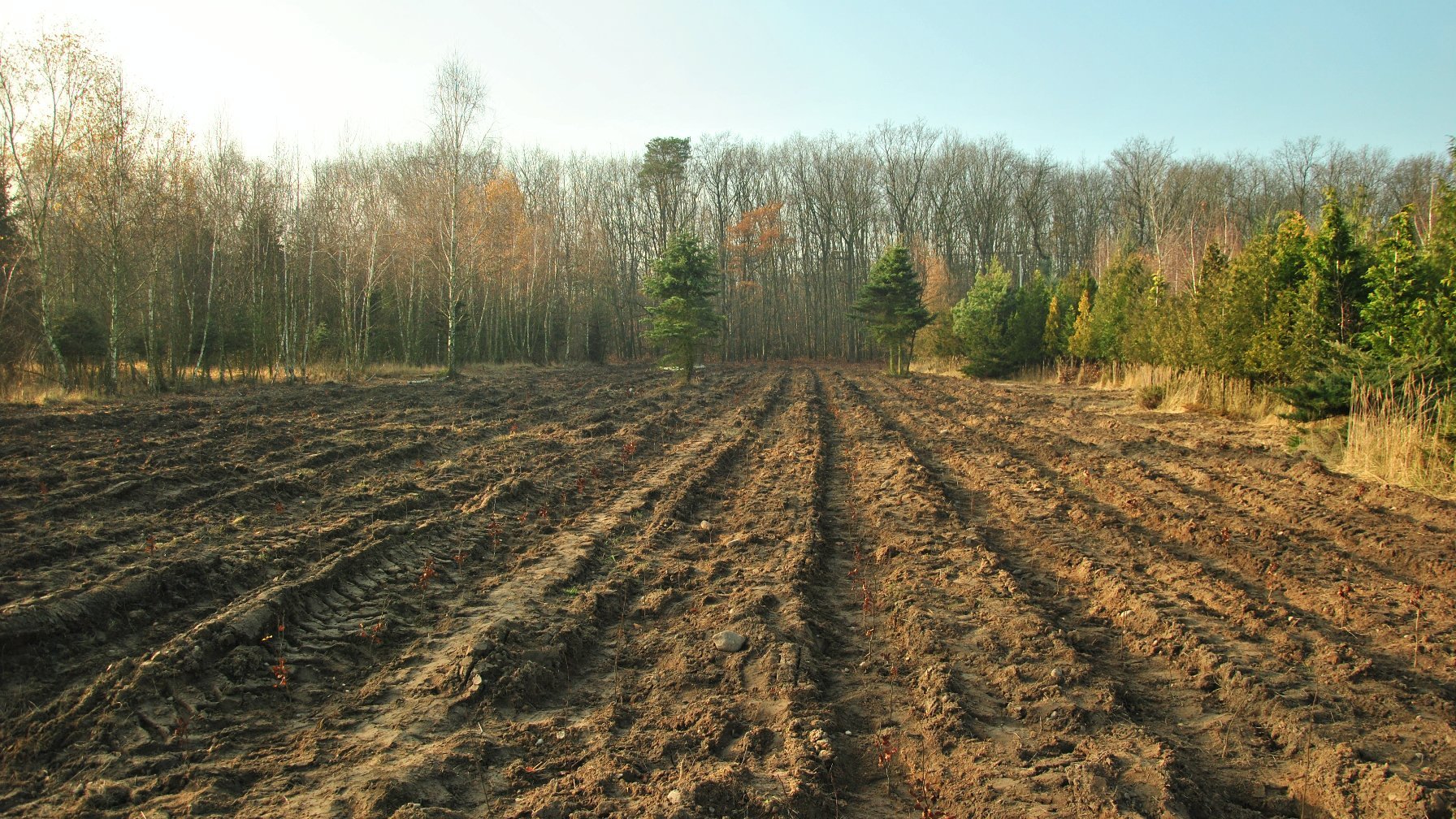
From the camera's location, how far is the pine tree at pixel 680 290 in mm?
23000

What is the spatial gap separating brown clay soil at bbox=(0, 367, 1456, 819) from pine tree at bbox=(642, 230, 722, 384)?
13336 mm

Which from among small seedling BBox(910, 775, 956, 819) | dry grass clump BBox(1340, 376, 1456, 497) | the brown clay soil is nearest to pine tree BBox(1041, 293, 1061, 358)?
dry grass clump BBox(1340, 376, 1456, 497)

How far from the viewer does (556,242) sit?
4453 cm

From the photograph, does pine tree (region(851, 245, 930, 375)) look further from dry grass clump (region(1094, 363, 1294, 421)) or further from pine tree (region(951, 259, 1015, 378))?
dry grass clump (region(1094, 363, 1294, 421))

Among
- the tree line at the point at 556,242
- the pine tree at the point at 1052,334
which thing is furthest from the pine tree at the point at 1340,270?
the pine tree at the point at 1052,334

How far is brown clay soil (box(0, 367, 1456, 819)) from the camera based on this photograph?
10.9ft

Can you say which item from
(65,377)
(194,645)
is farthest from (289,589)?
(65,377)

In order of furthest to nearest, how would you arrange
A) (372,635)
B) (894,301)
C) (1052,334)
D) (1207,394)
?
(894,301) → (1052,334) → (1207,394) → (372,635)

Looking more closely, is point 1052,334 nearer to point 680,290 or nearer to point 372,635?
point 680,290

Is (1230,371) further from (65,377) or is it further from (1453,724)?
(65,377)

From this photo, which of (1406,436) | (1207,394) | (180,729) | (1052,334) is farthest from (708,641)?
(1052,334)

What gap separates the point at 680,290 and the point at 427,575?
60.1 feet

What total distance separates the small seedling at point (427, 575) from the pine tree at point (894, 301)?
1123 inches

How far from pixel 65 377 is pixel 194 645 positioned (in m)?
16.8
